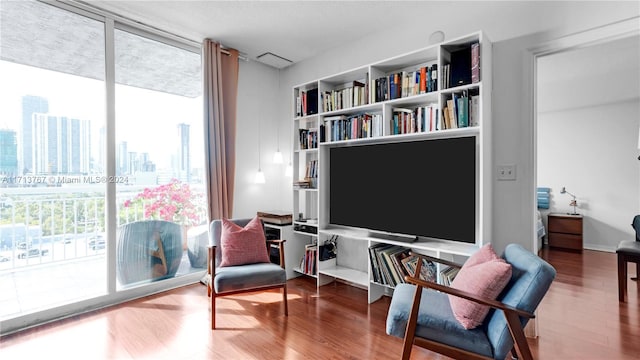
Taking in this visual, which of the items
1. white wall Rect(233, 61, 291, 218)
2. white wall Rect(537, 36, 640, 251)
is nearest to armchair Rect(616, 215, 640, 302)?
white wall Rect(537, 36, 640, 251)

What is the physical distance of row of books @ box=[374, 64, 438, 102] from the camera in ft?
8.69

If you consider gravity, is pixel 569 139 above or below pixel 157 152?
above

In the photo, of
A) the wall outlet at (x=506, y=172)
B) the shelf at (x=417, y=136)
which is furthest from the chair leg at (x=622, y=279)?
the shelf at (x=417, y=136)

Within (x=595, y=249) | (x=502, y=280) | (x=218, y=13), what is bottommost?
(x=595, y=249)

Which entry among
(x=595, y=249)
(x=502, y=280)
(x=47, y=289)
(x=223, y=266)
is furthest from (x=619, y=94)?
(x=47, y=289)

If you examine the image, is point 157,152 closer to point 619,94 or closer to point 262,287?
point 262,287

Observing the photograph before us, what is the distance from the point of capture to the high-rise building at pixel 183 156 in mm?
3437

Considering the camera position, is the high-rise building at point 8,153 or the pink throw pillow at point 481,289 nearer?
the pink throw pillow at point 481,289

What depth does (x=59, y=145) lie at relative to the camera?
268cm

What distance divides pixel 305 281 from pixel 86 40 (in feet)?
10.2

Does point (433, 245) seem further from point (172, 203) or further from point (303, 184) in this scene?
point (172, 203)

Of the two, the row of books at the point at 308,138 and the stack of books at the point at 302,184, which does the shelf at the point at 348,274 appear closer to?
the stack of books at the point at 302,184

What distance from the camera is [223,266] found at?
111 inches

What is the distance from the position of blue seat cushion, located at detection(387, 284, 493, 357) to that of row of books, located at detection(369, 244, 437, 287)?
0.82m
